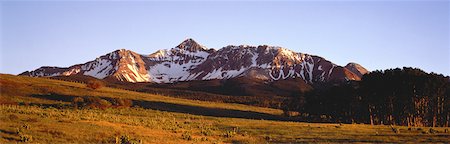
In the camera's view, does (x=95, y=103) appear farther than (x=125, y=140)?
Yes

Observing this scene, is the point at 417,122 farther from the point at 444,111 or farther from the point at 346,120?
the point at 346,120

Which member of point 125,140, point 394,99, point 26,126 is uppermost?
point 394,99

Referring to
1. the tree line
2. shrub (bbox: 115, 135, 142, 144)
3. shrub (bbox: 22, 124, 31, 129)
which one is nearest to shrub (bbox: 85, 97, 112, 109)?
shrub (bbox: 22, 124, 31, 129)

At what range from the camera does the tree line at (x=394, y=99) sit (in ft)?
298

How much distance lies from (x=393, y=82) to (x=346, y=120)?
800 inches

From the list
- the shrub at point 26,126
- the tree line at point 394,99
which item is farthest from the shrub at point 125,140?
the tree line at point 394,99

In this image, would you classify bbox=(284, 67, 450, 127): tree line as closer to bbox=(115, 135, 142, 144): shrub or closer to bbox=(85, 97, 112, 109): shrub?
bbox=(85, 97, 112, 109): shrub

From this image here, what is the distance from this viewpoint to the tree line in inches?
3580

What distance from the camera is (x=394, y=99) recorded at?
97.8 metres

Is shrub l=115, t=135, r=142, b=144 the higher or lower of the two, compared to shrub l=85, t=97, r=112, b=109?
lower

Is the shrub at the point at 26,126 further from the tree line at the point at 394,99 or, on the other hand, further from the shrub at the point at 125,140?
the tree line at the point at 394,99

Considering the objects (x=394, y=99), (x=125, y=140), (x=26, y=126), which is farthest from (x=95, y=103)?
(x=394, y=99)

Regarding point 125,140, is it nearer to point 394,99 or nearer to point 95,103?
point 95,103

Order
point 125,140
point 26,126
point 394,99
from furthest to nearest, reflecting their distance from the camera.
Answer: point 394,99
point 26,126
point 125,140
